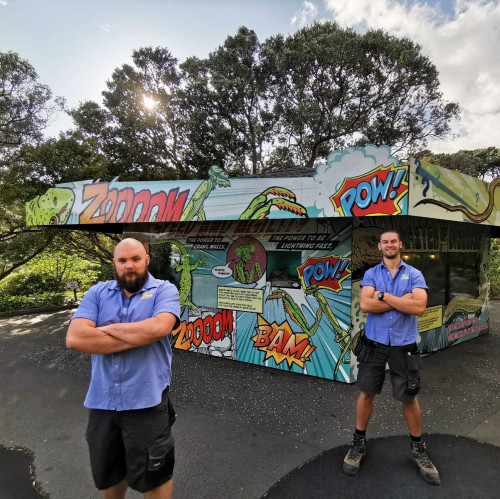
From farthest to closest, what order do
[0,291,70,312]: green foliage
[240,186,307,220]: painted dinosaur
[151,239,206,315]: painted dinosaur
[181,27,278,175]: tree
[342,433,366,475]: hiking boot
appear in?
1. [181,27,278,175]: tree
2. [0,291,70,312]: green foliage
3. [151,239,206,315]: painted dinosaur
4. [240,186,307,220]: painted dinosaur
5. [342,433,366,475]: hiking boot

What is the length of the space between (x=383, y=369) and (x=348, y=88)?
54.3 feet

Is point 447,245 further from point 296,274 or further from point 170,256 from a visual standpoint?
point 170,256

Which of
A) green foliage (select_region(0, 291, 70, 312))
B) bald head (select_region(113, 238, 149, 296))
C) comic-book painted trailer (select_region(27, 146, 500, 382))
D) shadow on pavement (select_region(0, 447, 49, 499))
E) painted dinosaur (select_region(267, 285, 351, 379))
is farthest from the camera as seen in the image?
green foliage (select_region(0, 291, 70, 312))

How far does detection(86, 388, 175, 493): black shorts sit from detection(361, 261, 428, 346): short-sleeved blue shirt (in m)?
1.89

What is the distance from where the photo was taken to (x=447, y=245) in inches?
248

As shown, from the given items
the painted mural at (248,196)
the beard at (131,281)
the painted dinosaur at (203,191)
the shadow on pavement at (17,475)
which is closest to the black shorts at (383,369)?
the painted mural at (248,196)

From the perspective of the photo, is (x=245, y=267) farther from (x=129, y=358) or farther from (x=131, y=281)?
(x=129, y=358)

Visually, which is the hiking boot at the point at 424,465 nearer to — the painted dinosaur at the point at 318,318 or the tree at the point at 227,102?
the painted dinosaur at the point at 318,318

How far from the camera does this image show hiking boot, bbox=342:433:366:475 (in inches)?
107

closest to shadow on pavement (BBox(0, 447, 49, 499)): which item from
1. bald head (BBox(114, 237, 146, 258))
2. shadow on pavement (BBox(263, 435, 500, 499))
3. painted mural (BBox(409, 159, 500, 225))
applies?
shadow on pavement (BBox(263, 435, 500, 499))

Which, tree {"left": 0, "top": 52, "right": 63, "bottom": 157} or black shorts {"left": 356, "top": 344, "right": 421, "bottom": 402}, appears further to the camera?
tree {"left": 0, "top": 52, "right": 63, "bottom": 157}

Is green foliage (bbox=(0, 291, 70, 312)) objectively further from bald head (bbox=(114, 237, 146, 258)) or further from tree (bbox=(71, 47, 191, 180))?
bald head (bbox=(114, 237, 146, 258))

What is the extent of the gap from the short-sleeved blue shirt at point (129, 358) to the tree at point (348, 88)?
52.7 ft

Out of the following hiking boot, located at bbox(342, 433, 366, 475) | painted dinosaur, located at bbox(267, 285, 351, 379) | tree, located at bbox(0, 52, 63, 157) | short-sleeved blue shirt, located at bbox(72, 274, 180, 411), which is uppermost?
tree, located at bbox(0, 52, 63, 157)
